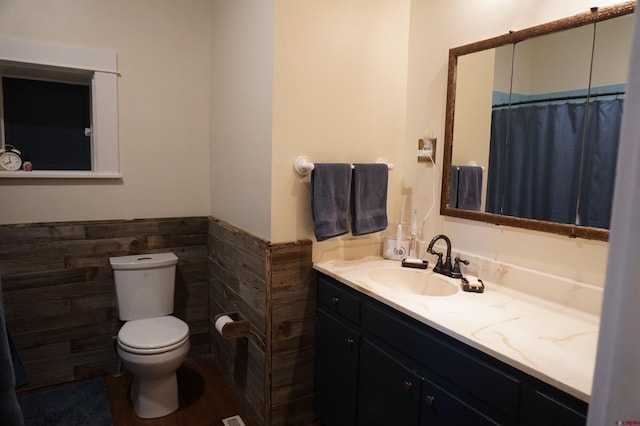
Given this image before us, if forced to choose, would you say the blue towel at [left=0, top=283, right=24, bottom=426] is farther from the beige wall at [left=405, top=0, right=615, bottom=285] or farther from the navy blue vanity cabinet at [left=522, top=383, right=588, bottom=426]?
the beige wall at [left=405, top=0, right=615, bottom=285]

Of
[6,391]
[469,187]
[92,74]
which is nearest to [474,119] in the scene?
[469,187]

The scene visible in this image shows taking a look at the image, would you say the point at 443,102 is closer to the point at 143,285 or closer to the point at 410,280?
the point at 410,280

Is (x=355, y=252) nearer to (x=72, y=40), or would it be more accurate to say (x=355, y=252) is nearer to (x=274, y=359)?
(x=274, y=359)

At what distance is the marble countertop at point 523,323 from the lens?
41.4 inches

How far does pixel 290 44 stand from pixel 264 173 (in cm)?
62

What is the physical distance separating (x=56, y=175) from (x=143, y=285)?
0.81m

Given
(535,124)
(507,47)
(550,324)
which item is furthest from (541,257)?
(507,47)

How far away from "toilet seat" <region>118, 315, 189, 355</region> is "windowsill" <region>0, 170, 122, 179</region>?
89 centimetres

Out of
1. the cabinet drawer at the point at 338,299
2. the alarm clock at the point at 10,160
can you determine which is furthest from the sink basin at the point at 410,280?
the alarm clock at the point at 10,160

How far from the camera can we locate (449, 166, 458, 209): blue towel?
199 centimetres

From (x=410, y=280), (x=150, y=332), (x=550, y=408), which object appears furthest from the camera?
(x=150, y=332)

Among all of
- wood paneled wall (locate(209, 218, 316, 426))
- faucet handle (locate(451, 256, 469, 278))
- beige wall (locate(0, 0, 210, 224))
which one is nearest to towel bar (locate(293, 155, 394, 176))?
wood paneled wall (locate(209, 218, 316, 426))

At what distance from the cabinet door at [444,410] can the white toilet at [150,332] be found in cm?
136

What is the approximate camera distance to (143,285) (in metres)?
2.40
